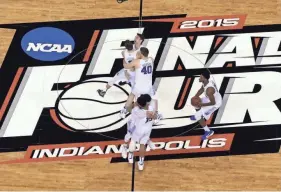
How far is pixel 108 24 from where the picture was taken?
1096 centimetres

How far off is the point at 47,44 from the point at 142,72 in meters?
2.61

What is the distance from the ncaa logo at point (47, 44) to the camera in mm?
10703

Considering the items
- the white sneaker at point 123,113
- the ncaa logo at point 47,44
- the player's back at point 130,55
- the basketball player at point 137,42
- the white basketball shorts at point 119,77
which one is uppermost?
the ncaa logo at point 47,44

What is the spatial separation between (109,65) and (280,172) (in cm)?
405

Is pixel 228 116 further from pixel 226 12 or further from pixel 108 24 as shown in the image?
pixel 108 24

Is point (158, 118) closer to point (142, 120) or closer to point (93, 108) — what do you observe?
point (142, 120)

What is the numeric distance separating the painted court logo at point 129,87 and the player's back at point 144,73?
3.25ft

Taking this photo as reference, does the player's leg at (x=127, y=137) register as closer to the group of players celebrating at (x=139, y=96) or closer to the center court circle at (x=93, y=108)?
the group of players celebrating at (x=139, y=96)

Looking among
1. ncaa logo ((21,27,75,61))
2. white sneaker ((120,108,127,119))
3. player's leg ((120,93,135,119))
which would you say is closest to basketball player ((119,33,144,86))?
player's leg ((120,93,135,119))

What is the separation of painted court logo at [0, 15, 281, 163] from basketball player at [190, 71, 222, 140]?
1.02ft

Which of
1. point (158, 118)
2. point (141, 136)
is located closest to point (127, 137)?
point (141, 136)

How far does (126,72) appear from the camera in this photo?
9.81 meters

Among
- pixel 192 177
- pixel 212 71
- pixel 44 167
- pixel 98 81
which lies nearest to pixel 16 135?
pixel 44 167

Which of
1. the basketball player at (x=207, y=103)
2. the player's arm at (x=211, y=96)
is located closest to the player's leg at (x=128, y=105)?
the basketball player at (x=207, y=103)
